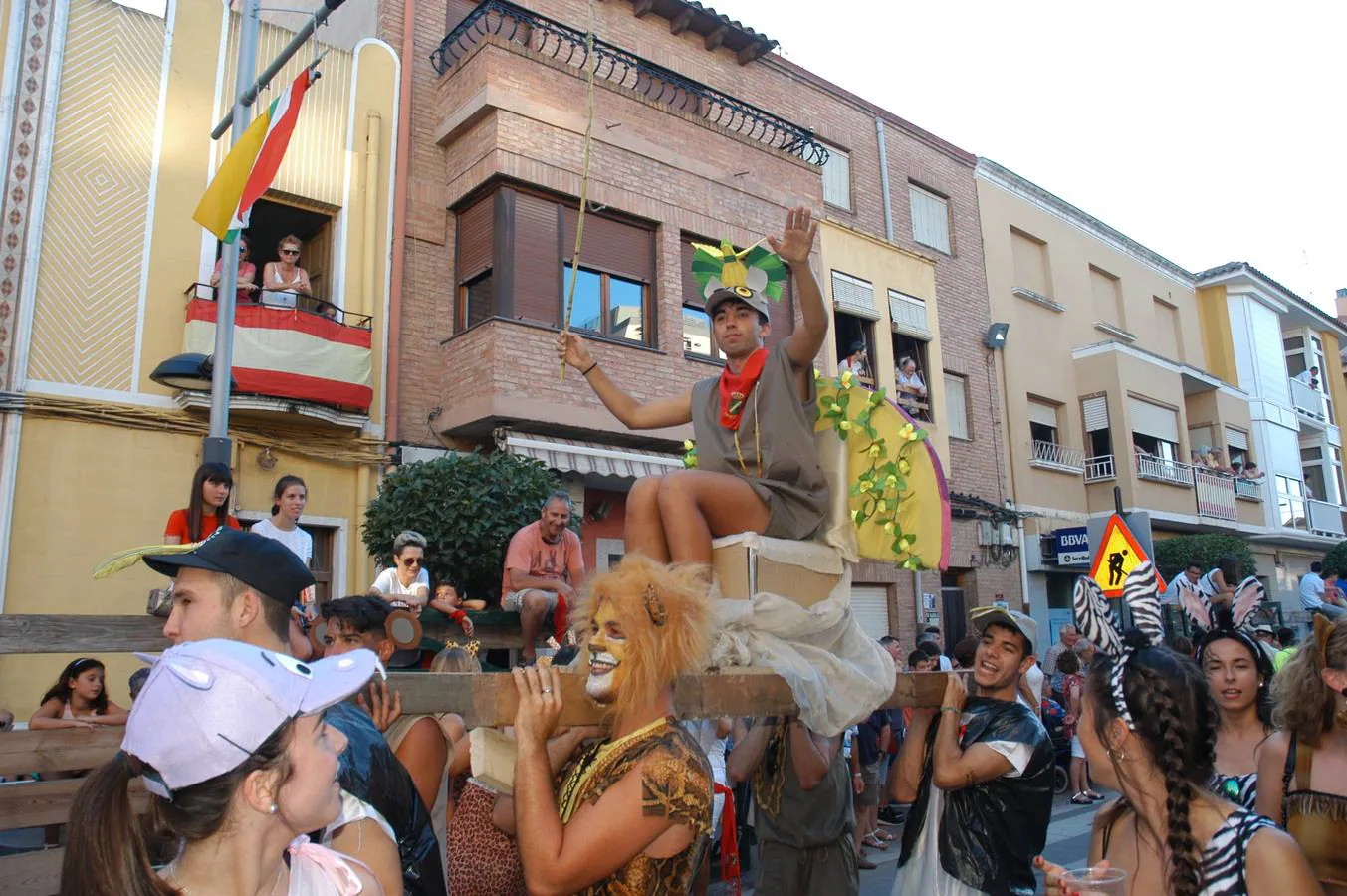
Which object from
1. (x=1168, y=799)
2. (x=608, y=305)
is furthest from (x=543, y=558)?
(x=608, y=305)

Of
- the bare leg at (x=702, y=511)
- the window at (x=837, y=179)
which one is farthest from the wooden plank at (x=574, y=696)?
the window at (x=837, y=179)

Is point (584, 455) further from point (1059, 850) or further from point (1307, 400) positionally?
point (1307, 400)

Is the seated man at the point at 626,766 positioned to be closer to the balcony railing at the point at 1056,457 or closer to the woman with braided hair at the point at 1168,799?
the woman with braided hair at the point at 1168,799

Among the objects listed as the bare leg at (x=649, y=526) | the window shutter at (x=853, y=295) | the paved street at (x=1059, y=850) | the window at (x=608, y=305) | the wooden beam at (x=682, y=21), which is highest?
the wooden beam at (x=682, y=21)

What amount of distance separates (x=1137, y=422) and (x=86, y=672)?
822 inches

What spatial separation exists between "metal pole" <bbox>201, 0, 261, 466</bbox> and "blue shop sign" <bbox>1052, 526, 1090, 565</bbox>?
53.5 ft

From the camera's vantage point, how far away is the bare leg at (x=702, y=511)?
343cm

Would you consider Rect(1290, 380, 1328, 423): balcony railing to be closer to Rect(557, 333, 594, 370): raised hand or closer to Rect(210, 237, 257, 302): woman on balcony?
Rect(210, 237, 257, 302): woman on balcony

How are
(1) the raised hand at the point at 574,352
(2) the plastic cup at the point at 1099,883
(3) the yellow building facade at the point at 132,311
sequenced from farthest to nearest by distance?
1. (3) the yellow building facade at the point at 132,311
2. (1) the raised hand at the point at 574,352
3. (2) the plastic cup at the point at 1099,883

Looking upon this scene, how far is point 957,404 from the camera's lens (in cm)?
1944

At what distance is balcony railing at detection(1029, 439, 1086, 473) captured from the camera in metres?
20.4

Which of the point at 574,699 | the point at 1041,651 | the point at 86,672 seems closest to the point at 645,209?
the point at 86,672

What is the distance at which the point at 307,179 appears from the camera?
11.6 m

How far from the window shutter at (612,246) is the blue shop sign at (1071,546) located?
35.4 ft
